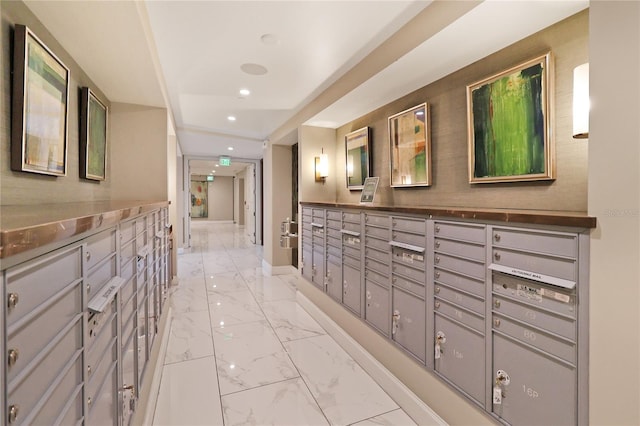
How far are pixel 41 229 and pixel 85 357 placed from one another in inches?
18.0

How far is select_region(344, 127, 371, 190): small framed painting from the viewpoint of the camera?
3.08 m

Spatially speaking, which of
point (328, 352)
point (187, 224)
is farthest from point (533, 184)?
point (187, 224)

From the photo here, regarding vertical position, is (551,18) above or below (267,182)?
above

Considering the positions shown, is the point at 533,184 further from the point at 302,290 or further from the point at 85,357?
the point at 302,290

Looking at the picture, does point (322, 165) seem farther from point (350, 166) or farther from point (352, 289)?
point (352, 289)

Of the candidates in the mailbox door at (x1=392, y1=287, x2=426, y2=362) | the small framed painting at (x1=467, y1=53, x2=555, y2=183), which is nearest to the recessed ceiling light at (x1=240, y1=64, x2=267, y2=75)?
the small framed painting at (x1=467, y1=53, x2=555, y2=183)

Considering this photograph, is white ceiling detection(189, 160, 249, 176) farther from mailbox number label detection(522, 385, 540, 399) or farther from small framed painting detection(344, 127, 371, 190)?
mailbox number label detection(522, 385, 540, 399)

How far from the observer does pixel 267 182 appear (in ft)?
17.1

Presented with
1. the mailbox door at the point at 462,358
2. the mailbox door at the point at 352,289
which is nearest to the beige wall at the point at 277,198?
the mailbox door at the point at 352,289

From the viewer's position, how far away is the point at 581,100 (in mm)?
1307

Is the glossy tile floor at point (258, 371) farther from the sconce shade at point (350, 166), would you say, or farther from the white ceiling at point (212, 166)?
the white ceiling at point (212, 166)

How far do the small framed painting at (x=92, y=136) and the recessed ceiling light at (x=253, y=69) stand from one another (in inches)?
45.0

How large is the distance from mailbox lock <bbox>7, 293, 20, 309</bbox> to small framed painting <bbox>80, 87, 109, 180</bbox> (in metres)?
1.91

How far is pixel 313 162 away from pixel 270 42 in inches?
66.7
